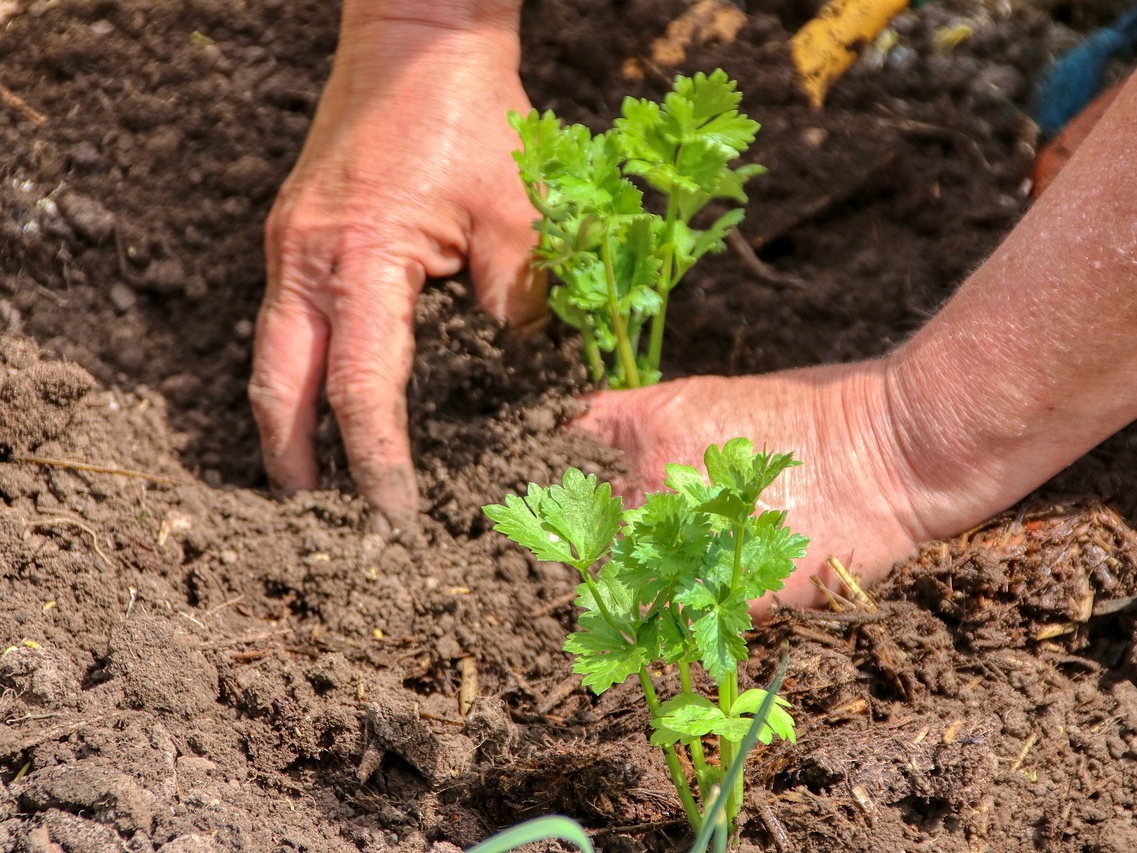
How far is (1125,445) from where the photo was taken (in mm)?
2023

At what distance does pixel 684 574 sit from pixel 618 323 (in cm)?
81

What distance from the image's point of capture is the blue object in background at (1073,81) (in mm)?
2707

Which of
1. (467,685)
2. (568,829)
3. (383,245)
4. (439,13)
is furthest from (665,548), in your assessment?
(439,13)

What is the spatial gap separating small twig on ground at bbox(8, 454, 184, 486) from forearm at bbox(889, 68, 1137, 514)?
5.02ft

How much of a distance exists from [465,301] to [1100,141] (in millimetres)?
1288

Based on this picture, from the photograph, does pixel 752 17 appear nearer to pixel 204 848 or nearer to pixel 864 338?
pixel 864 338

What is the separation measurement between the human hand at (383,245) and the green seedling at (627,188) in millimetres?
234

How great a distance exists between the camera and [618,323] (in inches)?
80.0

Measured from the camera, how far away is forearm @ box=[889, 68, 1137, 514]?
67.9 inches

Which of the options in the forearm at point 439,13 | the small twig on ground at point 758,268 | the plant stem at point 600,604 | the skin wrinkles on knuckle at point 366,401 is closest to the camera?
the plant stem at point 600,604

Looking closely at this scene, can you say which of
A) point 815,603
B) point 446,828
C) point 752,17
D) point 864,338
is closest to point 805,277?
point 864,338

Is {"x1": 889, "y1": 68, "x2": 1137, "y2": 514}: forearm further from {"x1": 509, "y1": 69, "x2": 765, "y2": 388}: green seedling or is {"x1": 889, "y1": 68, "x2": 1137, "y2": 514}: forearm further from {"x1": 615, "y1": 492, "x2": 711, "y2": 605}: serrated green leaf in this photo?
{"x1": 615, "y1": 492, "x2": 711, "y2": 605}: serrated green leaf

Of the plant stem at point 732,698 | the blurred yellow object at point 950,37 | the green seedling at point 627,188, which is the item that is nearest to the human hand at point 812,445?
the green seedling at point 627,188

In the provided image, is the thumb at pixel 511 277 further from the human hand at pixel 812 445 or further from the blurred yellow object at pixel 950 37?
the blurred yellow object at pixel 950 37
